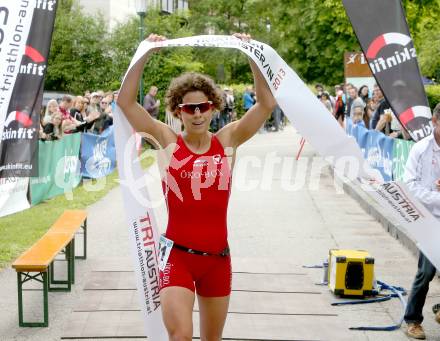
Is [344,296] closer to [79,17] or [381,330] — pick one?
[381,330]

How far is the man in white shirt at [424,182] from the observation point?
251 inches

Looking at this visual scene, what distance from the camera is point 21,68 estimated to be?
8.12 metres

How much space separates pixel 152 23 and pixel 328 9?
7007 mm

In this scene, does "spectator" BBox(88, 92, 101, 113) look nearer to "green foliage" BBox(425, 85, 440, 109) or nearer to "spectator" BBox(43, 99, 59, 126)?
"spectator" BBox(43, 99, 59, 126)

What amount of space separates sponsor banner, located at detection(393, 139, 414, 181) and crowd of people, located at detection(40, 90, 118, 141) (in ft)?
17.7

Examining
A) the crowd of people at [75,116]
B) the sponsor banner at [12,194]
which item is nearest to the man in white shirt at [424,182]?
the sponsor banner at [12,194]

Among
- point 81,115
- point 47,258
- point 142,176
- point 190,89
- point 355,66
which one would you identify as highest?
point 355,66

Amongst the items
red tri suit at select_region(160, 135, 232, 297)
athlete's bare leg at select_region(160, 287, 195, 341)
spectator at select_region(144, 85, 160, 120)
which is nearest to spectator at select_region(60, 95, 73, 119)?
spectator at select_region(144, 85, 160, 120)

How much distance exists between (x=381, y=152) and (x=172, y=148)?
11.5 m

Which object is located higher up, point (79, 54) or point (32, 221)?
point (79, 54)

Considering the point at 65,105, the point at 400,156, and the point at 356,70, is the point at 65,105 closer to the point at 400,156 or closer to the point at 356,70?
the point at 400,156

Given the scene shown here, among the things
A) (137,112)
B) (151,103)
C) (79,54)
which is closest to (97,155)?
(151,103)

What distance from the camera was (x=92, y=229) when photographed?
12.4 m

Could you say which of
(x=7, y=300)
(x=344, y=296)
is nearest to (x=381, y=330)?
(x=344, y=296)
